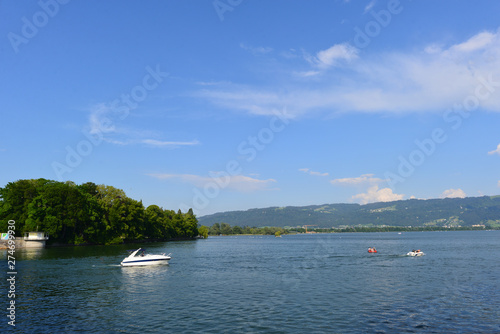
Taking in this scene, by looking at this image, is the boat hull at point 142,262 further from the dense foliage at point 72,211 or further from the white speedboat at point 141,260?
the dense foliage at point 72,211

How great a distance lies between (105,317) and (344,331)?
→ 2061cm

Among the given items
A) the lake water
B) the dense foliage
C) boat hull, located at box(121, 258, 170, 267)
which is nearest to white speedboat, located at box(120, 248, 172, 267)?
boat hull, located at box(121, 258, 170, 267)

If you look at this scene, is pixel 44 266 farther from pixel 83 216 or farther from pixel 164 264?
pixel 83 216

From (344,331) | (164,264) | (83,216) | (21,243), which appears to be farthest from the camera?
(83,216)

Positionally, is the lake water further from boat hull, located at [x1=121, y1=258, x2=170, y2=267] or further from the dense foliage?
the dense foliage

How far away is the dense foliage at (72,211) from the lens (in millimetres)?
125812

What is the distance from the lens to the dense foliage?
413ft

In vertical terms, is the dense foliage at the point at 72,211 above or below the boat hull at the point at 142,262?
above

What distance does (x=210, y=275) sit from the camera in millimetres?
61219

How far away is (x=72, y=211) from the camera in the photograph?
437 feet

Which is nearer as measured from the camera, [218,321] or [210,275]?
[218,321]

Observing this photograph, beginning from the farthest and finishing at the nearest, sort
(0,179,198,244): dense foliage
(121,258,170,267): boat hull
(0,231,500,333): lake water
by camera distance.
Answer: (0,179,198,244): dense foliage → (121,258,170,267): boat hull → (0,231,500,333): lake water

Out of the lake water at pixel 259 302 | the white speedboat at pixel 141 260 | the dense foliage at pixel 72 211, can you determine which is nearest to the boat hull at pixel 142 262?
the white speedboat at pixel 141 260

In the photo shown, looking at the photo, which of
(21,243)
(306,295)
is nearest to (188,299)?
(306,295)
